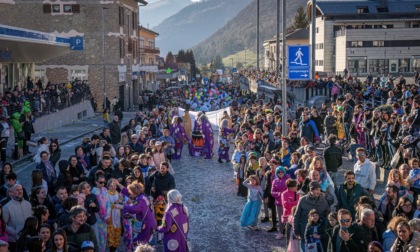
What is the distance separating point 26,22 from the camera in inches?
2051

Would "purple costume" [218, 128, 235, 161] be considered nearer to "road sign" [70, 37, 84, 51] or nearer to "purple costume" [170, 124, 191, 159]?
"purple costume" [170, 124, 191, 159]

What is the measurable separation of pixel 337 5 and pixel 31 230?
6423 cm

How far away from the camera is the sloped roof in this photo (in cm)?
6619

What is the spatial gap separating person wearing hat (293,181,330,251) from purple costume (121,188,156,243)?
2443 mm

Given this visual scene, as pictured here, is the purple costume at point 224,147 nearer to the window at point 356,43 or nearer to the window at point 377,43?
the window at point 356,43

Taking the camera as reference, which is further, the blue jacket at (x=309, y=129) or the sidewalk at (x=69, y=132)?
the sidewalk at (x=69, y=132)

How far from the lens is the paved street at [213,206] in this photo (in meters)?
11.7

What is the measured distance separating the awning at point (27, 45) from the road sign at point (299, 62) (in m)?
15.0

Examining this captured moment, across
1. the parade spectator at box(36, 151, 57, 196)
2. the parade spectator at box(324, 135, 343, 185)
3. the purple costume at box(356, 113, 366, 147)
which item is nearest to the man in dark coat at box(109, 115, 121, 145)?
the parade spectator at box(36, 151, 57, 196)

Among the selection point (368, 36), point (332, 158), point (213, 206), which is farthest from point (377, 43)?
point (213, 206)

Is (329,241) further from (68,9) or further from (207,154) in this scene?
(68,9)

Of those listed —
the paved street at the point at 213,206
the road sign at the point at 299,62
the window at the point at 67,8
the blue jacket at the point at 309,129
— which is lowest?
the paved street at the point at 213,206

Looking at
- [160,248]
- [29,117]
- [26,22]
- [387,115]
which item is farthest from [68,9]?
[160,248]

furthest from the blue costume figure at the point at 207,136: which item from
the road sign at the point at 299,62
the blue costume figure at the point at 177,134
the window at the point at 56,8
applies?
the window at the point at 56,8
